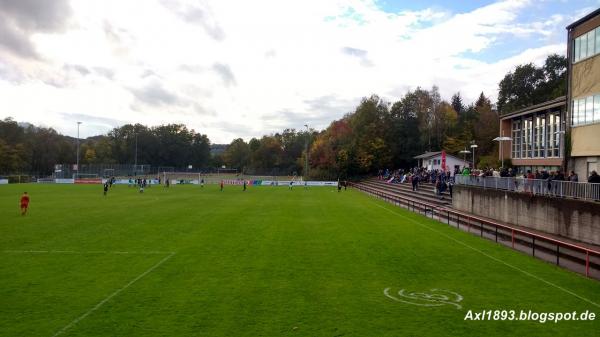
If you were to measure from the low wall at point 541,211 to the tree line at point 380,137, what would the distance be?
20.1 m

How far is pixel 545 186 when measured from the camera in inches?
844

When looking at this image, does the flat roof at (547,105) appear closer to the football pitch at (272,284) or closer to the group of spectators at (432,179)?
the group of spectators at (432,179)

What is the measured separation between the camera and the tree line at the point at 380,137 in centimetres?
7862

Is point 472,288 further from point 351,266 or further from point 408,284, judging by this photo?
point 351,266

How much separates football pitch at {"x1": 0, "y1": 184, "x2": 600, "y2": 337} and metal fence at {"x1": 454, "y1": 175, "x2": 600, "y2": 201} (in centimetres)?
399

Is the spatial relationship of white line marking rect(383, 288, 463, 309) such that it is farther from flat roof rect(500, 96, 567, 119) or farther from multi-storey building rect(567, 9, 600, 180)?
flat roof rect(500, 96, 567, 119)

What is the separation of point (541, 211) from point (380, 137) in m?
67.9

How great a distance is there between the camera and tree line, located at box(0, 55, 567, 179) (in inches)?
3095

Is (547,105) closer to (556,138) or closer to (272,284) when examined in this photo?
(556,138)

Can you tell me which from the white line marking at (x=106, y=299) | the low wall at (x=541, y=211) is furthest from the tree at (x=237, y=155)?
the white line marking at (x=106, y=299)

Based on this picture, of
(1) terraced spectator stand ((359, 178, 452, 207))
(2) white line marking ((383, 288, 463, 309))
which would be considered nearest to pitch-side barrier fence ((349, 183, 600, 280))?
(2) white line marking ((383, 288, 463, 309))

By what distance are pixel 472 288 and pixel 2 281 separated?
12.1m

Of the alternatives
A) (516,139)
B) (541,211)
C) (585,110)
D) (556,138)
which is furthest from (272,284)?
(516,139)

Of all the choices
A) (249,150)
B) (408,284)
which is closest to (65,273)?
(408,284)
